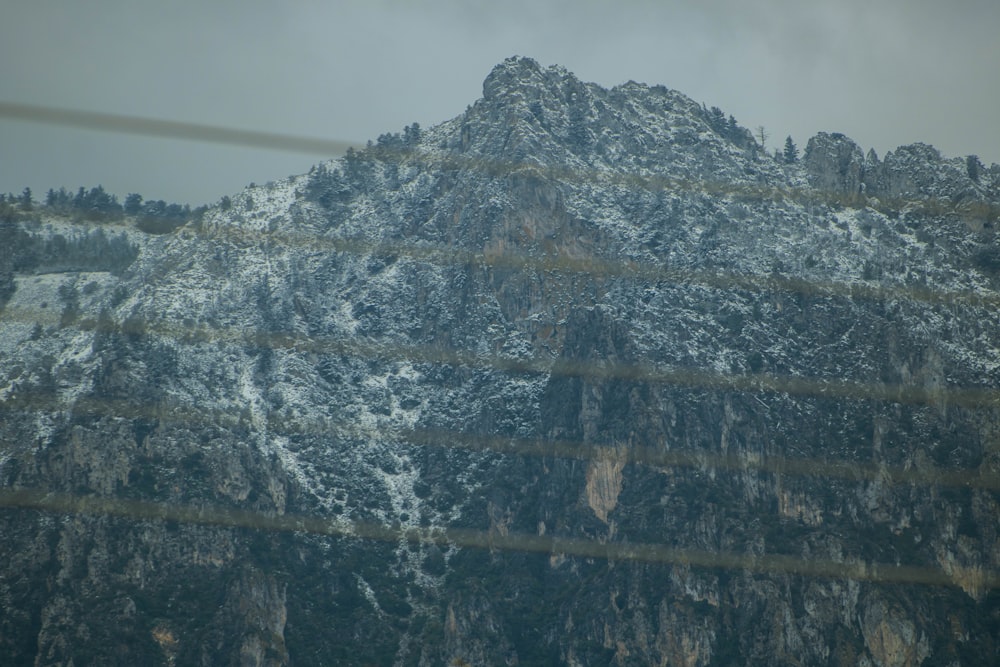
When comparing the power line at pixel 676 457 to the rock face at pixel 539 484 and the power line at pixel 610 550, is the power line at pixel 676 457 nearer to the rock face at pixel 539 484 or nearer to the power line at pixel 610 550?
the rock face at pixel 539 484

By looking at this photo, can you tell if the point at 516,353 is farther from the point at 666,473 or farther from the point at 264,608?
the point at 264,608

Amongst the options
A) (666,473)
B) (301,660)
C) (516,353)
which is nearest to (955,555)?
(666,473)

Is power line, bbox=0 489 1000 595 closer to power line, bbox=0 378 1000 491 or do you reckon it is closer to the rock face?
the rock face

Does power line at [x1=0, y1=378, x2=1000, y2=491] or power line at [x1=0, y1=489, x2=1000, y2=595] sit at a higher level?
power line at [x1=0, y1=378, x2=1000, y2=491]

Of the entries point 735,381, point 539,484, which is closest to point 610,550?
point 539,484

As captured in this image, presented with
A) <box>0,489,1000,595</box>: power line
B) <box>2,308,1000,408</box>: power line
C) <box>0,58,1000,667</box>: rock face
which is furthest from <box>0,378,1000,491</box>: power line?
<box>0,489,1000,595</box>: power line

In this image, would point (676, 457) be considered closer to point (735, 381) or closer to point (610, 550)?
point (735, 381)
